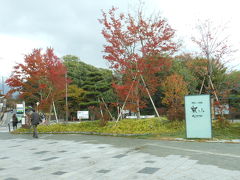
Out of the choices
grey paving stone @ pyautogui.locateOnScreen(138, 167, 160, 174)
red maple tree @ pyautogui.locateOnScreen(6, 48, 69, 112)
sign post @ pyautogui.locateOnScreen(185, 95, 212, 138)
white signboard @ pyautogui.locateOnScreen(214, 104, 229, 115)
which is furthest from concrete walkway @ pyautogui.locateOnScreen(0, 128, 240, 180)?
red maple tree @ pyautogui.locateOnScreen(6, 48, 69, 112)

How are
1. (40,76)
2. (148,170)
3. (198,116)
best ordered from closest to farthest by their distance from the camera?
(148,170)
(198,116)
(40,76)

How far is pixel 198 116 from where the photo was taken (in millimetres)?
10430

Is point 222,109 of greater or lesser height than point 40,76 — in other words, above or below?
below

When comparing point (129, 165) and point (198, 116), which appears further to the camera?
point (198, 116)

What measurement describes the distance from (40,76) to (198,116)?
41.4ft

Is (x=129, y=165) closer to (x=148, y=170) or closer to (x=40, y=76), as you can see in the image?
(x=148, y=170)

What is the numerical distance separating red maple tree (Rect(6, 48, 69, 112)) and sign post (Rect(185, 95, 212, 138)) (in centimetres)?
1150

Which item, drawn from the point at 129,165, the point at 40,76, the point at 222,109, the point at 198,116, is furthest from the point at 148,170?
the point at 40,76

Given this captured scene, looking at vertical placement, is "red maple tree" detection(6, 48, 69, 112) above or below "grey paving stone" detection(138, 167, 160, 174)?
above

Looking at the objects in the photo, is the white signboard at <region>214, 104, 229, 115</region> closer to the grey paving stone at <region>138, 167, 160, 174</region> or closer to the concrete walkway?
the concrete walkway

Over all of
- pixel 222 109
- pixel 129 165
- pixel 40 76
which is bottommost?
pixel 129 165

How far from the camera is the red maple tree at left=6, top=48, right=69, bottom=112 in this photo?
60.0ft

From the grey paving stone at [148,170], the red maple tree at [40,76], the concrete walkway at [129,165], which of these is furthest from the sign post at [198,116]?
the red maple tree at [40,76]

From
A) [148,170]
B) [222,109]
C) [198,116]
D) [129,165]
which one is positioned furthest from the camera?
[222,109]
